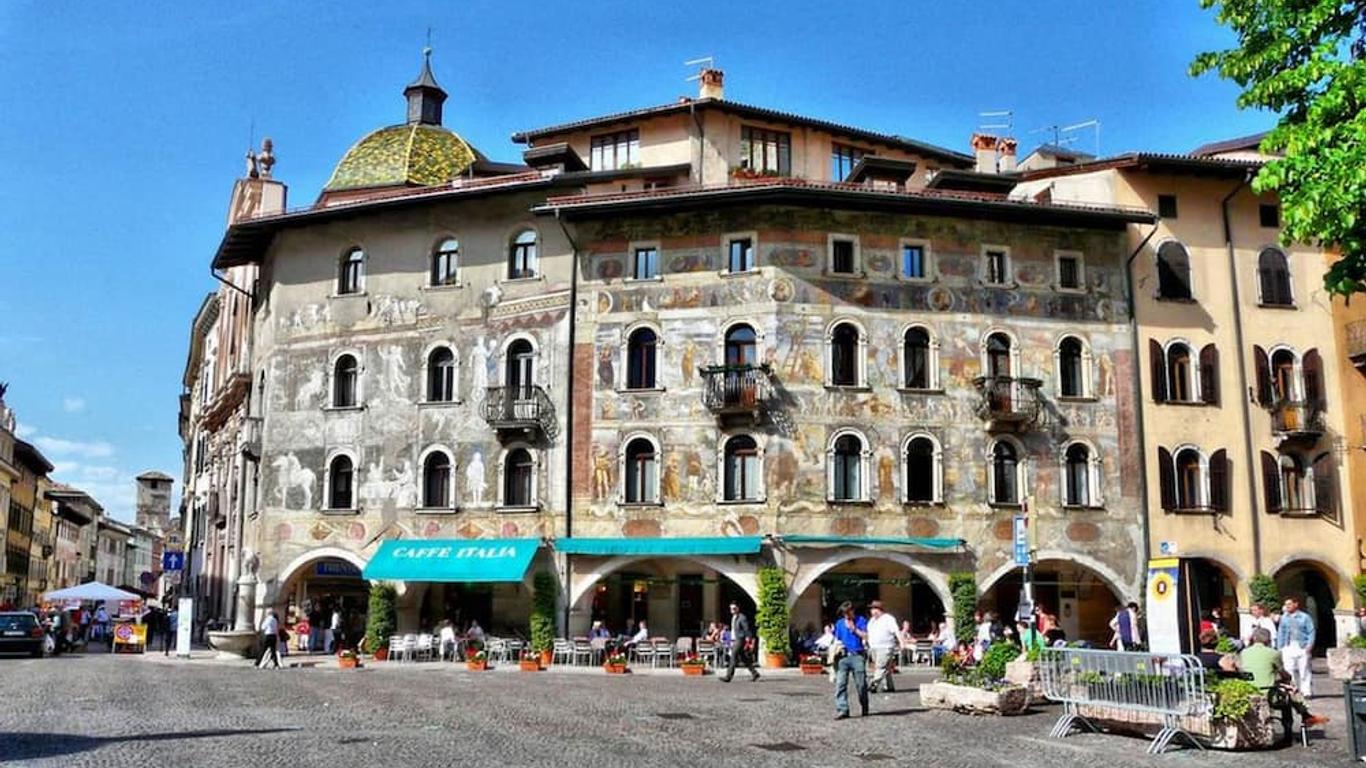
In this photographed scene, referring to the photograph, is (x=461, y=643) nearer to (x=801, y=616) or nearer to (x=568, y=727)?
(x=801, y=616)

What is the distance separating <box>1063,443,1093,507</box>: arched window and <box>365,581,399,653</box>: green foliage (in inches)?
668

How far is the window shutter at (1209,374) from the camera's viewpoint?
32688 millimetres

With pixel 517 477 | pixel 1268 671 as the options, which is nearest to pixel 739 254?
pixel 517 477

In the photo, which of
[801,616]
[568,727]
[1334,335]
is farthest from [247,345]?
[1334,335]

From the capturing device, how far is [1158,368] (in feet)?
107

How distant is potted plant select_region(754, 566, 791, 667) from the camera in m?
29.4

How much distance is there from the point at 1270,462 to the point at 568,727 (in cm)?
2364

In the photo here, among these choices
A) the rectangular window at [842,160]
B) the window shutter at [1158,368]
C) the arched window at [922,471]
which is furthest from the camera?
the rectangular window at [842,160]

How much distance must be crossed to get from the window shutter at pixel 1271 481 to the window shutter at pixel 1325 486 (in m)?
1.00

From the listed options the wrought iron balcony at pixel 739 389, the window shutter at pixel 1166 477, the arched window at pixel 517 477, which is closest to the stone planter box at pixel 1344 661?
the window shutter at pixel 1166 477

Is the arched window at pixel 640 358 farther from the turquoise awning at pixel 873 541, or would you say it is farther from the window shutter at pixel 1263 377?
the window shutter at pixel 1263 377

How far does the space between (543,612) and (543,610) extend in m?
0.05

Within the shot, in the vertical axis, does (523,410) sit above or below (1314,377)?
below

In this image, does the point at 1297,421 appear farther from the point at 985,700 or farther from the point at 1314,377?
the point at 985,700
